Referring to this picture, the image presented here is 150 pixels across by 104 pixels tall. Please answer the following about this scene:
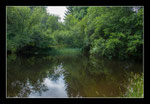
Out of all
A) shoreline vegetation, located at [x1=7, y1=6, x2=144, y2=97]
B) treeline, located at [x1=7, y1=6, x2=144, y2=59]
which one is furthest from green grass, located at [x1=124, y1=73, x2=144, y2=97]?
treeline, located at [x1=7, y1=6, x2=144, y2=59]

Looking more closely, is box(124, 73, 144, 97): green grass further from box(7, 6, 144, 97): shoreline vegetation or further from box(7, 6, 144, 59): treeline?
box(7, 6, 144, 59): treeline

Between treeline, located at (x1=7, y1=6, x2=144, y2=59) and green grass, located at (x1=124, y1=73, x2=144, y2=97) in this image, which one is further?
treeline, located at (x1=7, y1=6, x2=144, y2=59)

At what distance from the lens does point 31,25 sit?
1861cm

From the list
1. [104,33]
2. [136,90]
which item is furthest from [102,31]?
[136,90]

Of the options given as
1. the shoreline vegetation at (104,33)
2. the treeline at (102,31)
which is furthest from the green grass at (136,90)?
the treeline at (102,31)

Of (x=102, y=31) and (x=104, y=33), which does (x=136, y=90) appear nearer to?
(x=104, y=33)

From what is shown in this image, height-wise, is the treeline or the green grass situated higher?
the treeline

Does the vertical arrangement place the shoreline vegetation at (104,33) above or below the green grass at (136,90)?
above

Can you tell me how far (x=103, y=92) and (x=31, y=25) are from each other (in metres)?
17.4

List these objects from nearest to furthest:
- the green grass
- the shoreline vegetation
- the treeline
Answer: the green grass, the shoreline vegetation, the treeline

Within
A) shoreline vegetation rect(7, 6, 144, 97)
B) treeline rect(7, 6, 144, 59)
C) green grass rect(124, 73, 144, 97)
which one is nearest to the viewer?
green grass rect(124, 73, 144, 97)

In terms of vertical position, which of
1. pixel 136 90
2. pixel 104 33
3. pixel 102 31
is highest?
pixel 102 31

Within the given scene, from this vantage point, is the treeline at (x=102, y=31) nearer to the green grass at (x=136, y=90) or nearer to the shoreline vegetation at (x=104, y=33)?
the shoreline vegetation at (x=104, y=33)
